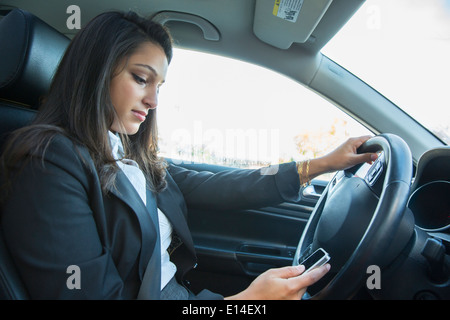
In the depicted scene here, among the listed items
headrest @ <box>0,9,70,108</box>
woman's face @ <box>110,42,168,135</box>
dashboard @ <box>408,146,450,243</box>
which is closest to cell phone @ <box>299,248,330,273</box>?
dashboard @ <box>408,146,450,243</box>

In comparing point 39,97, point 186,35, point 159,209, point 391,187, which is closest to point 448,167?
point 391,187

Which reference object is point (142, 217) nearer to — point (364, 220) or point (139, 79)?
point (139, 79)

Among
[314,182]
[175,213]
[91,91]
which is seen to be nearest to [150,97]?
[91,91]

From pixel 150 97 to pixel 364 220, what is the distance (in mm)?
737

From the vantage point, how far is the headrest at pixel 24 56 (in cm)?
91

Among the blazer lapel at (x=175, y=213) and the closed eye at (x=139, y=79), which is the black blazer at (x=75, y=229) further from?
the closed eye at (x=139, y=79)

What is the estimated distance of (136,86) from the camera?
967 millimetres

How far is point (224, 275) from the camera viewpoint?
1510mm

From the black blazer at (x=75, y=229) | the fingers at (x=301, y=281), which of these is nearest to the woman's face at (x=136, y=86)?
the black blazer at (x=75, y=229)

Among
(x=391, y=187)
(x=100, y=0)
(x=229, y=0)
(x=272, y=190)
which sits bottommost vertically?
(x=272, y=190)

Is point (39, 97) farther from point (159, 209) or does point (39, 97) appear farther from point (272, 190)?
point (272, 190)

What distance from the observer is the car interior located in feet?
2.38

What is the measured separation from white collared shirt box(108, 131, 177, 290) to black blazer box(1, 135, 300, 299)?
53 millimetres
